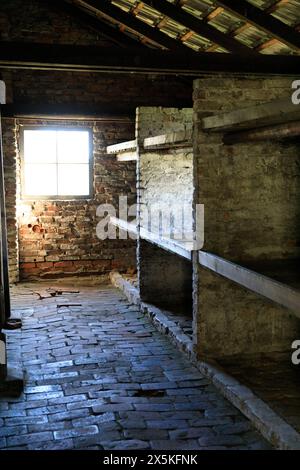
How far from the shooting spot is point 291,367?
509 cm

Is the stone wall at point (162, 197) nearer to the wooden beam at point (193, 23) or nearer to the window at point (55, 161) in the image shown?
Result: the wooden beam at point (193, 23)

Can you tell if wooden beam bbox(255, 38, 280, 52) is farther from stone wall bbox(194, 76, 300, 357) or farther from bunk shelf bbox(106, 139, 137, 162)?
bunk shelf bbox(106, 139, 137, 162)

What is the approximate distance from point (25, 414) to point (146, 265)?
3.80 meters

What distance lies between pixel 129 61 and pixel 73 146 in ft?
15.0

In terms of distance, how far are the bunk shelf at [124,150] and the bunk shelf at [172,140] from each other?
86 centimetres

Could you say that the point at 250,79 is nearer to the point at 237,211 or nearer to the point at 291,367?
the point at 237,211

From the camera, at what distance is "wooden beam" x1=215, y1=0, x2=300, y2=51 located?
6.04 metres

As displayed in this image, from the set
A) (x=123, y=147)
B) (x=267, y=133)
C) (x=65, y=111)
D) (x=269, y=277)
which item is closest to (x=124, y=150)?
(x=123, y=147)

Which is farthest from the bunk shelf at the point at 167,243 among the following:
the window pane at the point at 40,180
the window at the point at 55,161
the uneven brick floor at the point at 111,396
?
the window pane at the point at 40,180

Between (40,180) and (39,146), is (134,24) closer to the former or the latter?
(39,146)

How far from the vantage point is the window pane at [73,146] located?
32.3 feet

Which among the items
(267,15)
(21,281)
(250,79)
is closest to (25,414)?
(250,79)

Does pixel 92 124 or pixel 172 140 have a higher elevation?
pixel 92 124

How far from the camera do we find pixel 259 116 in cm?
361
